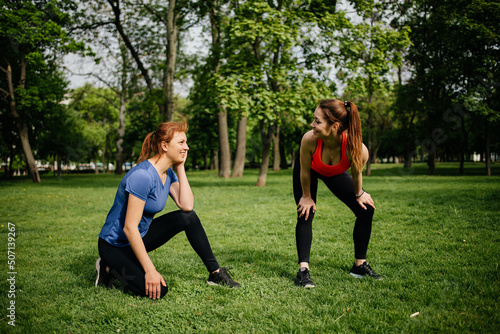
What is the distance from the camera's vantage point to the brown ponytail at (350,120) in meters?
3.20

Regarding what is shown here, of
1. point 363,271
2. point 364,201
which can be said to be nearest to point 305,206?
point 364,201

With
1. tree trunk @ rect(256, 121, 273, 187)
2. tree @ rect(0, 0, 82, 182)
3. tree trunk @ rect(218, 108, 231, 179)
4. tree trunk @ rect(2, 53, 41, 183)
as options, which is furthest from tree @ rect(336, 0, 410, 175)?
tree trunk @ rect(2, 53, 41, 183)

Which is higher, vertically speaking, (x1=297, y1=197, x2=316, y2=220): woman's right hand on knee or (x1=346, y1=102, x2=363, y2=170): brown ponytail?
(x1=346, y1=102, x2=363, y2=170): brown ponytail

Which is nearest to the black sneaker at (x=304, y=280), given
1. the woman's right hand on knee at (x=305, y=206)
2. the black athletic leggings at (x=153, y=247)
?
the woman's right hand on knee at (x=305, y=206)

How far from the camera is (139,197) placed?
2.95 meters

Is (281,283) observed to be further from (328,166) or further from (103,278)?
(103,278)

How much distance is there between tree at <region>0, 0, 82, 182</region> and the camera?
16.9 metres

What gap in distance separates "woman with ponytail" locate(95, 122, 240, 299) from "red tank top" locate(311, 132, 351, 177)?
4.14 feet

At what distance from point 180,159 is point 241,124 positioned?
2015cm

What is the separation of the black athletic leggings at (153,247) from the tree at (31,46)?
18.0m

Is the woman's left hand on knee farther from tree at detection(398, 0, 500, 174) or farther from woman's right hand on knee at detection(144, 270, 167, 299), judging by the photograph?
tree at detection(398, 0, 500, 174)

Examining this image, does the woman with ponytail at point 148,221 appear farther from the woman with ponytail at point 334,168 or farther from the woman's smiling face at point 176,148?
the woman with ponytail at point 334,168

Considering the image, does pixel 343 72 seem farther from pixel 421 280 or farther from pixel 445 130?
pixel 421 280

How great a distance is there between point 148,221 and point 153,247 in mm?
326
